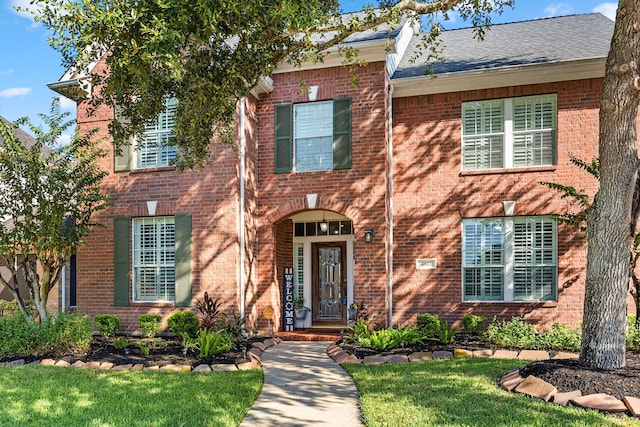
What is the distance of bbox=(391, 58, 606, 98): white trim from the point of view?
33.2 ft

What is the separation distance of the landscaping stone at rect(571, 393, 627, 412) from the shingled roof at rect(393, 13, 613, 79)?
6907 mm

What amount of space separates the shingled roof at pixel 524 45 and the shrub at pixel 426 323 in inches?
197

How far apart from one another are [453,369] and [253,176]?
610cm

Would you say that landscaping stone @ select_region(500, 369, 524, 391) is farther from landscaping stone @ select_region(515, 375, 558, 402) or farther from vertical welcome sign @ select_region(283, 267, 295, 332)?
vertical welcome sign @ select_region(283, 267, 295, 332)

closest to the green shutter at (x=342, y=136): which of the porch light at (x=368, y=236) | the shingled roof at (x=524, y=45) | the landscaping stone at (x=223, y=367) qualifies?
the shingled roof at (x=524, y=45)

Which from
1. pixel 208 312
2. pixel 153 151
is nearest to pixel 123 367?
pixel 208 312

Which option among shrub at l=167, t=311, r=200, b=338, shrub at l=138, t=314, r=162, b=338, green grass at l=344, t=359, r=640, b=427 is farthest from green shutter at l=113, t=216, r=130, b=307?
green grass at l=344, t=359, r=640, b=427

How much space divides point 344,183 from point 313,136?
128cm

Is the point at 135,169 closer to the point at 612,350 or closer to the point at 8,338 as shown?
the point at 8,338

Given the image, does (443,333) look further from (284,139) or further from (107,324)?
(107,324)

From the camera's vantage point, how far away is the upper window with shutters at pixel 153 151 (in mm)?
11539

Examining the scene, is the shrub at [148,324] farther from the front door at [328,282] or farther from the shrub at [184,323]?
the front door at [328,282]

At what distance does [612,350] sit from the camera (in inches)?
245

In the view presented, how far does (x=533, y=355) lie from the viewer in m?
8.30
